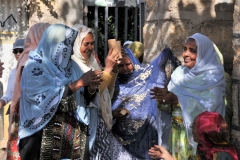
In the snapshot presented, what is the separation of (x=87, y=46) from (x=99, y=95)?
0.46 metres

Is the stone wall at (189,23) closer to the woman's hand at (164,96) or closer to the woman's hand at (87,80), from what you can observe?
the woman's hand at (164,96)

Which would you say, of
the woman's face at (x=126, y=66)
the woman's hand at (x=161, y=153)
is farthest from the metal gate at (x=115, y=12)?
the woman's hand at (x=161, y=153)

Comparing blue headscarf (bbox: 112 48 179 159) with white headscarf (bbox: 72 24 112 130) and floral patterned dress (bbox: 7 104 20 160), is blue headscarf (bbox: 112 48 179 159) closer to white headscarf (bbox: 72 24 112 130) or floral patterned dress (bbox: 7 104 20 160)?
white headscarf (bbox: 72 24 112 130)

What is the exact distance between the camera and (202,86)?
3.62 m

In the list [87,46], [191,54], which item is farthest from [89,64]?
[191,54]

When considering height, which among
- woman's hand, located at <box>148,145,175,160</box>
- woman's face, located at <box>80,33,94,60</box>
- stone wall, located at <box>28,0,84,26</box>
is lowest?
woman's hand, located at <box>148,145,175,160</box>

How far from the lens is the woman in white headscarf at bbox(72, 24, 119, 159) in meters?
3.73

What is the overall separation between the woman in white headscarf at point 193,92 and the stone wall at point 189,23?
2.64 ft

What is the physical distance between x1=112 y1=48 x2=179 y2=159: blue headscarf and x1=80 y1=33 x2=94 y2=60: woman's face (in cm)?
67

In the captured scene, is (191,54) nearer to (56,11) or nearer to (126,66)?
(126,66)

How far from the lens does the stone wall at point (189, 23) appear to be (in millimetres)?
4547

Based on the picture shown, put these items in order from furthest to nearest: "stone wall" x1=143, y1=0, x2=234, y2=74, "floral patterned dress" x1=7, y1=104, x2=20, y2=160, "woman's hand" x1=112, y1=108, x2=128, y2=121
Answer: "stone wall" x1=143, y1=0, x2=234, y2=74 < "woman's hand" x1=112, y1=108, x2=128, y2=121 < "floral patterned dress" x1=7, y1=104, x2=20, y2=160

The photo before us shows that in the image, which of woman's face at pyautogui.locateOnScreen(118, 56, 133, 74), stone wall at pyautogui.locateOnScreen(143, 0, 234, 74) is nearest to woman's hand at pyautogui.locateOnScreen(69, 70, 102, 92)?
woman's face at pyautogui.locateOnScreen(118, 56, 133, 74)

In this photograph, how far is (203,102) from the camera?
3582 millimetres
